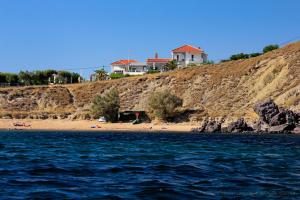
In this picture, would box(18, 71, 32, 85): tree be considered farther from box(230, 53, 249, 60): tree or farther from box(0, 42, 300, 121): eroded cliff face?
box(230, 53, 249, 60): tree

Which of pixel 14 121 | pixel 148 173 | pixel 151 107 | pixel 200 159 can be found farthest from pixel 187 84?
pixel 148 173

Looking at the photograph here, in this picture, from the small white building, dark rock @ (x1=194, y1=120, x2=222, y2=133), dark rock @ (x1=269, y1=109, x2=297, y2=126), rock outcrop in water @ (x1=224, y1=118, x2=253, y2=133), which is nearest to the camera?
dark rock @ (x1=269, y1=109, x2=297, y2=126)

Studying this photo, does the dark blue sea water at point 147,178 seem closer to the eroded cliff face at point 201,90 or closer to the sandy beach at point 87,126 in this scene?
the sandy beach at point 87,126

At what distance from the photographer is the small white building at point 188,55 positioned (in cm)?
15875

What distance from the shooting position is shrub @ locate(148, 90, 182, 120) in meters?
99.5

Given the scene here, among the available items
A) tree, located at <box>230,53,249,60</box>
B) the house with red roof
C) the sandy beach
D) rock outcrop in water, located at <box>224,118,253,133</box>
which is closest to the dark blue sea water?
rock outcrop in water, located at <box>224,118,253,133</box>

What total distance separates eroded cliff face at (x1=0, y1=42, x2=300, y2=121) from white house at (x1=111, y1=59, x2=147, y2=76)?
37042 millimetres

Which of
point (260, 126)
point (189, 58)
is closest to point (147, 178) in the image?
point (260, 126)

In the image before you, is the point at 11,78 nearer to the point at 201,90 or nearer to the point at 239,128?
the point at 201,90

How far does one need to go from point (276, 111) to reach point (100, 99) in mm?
39428

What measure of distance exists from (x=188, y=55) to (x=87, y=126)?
2559 inches

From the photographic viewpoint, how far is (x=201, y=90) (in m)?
116

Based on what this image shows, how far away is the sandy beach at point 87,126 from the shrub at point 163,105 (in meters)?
2.60

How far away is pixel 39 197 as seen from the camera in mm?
17250
